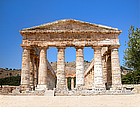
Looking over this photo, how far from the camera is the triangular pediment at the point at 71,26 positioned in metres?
18.6

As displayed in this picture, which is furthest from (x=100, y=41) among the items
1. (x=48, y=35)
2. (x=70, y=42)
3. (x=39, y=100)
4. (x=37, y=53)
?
(x=39, y=100)

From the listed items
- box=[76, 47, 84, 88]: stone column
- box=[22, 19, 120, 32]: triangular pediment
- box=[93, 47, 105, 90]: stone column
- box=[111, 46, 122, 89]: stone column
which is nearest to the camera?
box=[93, 47, 105, 90]: stone column

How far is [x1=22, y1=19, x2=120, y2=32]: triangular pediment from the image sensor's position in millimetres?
18609

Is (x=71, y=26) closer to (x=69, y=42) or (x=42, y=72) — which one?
(x=69, y=42)

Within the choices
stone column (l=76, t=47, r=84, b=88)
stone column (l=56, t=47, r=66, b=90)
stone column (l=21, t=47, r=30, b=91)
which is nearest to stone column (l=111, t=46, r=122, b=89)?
stone column (l=76, t=47, r=84, b=88)

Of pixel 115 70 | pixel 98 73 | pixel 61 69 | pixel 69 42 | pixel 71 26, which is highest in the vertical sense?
pixel 71 26

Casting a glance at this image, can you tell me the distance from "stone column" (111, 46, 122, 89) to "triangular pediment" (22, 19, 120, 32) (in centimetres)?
189

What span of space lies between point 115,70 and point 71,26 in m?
5.12

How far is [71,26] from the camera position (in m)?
18.8

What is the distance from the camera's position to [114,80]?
18484 mm

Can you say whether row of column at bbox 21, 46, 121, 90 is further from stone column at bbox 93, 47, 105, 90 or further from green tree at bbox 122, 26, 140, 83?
green tree at bbox 122, 26, 140, 83

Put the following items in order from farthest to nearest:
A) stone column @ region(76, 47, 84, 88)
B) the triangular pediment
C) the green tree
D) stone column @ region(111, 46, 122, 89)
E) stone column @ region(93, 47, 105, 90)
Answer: the green tree, the triangular pediment, stone column @ region(76, 47, 84, 88), stone column @ region(111, 46, 122, 89), stone column @ region(93, 47, 105, 90)

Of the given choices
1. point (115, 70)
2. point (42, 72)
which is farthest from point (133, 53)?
point (42, 72)

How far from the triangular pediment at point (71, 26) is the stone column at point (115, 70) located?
1889 mm
